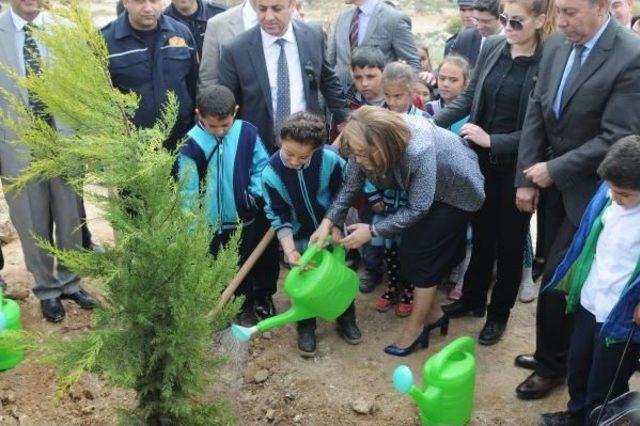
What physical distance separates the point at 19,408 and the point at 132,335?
1.35 meters

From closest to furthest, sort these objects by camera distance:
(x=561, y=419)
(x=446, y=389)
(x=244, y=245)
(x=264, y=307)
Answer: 1. (x=446, y=389)
2. (x=561, y=419)
3. (x=244, y=245)
4. (x=264, y=307)

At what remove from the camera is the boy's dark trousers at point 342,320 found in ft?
13.2

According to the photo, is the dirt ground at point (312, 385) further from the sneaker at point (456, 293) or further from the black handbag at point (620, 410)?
the black handbag at point (620, 410)

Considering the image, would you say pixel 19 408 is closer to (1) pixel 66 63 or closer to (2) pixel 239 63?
(1) pixel 66 63

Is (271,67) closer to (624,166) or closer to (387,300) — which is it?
(387,300)

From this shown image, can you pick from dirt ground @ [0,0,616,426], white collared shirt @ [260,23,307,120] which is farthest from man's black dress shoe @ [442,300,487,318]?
white collared shirt @ [260,23,307,120]

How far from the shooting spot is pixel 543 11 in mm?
3469

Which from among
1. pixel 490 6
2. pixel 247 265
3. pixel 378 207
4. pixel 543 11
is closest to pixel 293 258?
pixel 247 265

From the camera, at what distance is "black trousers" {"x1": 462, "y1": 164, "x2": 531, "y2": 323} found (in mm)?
3811

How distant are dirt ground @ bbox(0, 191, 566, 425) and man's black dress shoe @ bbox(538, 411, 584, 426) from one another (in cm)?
16

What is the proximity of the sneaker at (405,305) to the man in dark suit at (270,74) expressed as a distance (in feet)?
2.72

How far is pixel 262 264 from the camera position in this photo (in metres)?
4.23

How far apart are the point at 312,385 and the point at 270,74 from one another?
1.98 metres

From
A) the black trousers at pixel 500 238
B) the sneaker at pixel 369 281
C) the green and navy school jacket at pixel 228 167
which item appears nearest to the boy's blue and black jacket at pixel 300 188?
the green and navy school jacket at pixel 228 167
